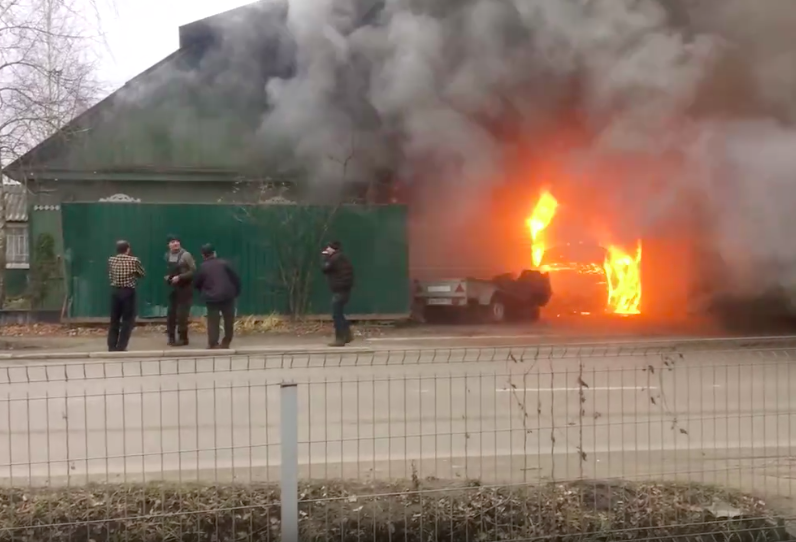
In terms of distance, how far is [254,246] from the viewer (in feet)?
47.2

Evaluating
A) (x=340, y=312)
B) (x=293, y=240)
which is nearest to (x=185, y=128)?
(x=293, y=240)

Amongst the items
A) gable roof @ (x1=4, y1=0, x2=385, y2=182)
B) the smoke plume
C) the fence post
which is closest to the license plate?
the smoke plume

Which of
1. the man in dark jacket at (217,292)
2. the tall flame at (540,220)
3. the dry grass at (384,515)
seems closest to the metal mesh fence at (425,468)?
the dry grass at (384,515)

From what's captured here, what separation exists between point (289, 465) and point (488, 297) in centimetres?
1249

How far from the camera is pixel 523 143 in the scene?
17.7 meters

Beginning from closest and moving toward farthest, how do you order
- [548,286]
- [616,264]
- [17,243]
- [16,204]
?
[548,286] → [616,264] → [16,204] → [17,243]

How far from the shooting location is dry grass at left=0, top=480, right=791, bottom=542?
3842mm

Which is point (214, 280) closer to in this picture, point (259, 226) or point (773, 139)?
point (259, 226)

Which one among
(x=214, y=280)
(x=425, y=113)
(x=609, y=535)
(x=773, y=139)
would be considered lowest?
(x=609, y=535)

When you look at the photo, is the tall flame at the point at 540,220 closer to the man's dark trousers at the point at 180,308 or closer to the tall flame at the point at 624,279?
the tall flame at the point at 624,279

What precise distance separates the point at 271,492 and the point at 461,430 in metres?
1.81

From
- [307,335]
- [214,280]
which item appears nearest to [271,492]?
[214,280]

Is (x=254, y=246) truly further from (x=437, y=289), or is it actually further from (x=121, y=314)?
(x=121, y=314)

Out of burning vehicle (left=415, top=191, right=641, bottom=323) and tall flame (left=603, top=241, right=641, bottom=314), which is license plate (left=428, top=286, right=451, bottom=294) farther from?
tall flame (left=603, top=241, right=641, bottom=314)
